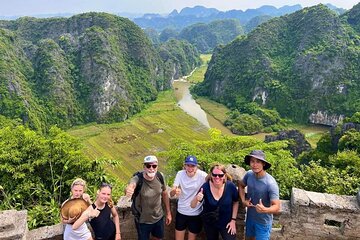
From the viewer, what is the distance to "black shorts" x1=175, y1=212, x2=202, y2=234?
21.0ft

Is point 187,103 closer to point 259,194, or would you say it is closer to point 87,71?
point 87,71

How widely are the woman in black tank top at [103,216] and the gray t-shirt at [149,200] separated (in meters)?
0.48

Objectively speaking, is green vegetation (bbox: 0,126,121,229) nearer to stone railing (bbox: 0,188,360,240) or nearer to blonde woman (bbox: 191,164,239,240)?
stone railing (bbox: 0,188,360,240)

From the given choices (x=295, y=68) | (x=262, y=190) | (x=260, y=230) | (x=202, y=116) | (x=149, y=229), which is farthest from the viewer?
(x=295, y=68)

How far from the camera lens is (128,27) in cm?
11581

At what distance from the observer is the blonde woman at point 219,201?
587cm

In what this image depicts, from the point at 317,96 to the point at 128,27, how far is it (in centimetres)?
6469

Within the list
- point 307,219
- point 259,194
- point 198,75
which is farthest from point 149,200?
point 198,75

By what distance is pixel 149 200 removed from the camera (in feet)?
20.0

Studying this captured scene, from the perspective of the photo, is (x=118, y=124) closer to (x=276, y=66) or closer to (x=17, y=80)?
(x=17, y=80)

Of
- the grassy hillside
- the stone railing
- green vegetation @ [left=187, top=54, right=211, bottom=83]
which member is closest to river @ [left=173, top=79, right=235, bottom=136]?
the grassy hillside

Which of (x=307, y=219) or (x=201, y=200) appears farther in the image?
(x=307, y=219)

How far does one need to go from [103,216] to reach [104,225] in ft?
0.57

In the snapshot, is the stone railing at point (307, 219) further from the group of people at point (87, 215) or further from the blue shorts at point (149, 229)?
the group of people at point (87, 215)
